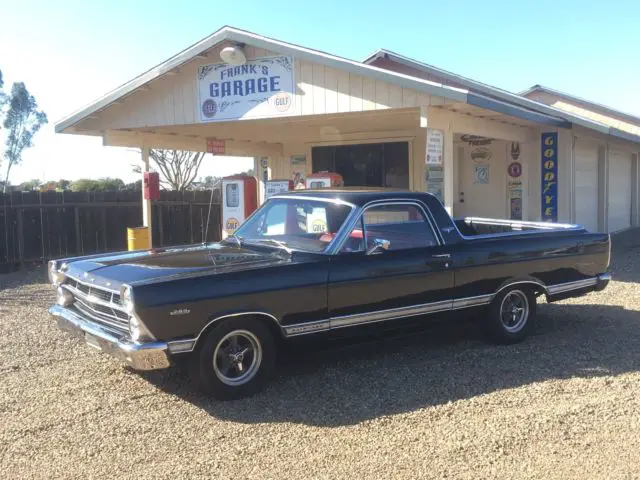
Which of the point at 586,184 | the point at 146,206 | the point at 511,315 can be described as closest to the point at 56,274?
the point at 511,315

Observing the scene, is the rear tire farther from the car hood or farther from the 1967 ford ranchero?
the car hood

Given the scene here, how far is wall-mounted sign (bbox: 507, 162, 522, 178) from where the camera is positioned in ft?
45.6

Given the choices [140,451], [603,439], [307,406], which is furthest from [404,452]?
[140,451]

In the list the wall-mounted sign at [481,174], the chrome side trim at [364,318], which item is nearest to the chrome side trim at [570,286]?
the chrome side trim at [364,318]

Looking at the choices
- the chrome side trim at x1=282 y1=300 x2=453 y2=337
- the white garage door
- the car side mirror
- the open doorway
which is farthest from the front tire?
the white garage door

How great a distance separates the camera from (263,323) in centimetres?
483

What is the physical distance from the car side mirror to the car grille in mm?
2072

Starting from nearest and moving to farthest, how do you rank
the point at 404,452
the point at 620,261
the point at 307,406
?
the point at 404,452, the point at 307,406, the point at 620,261

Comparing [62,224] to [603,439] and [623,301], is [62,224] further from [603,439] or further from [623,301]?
[603,439]

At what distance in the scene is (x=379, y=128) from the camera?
1381 centimetres

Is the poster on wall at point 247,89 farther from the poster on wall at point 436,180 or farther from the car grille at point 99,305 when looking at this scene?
the car grille at point 99,305

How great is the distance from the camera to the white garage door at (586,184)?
1443 cm

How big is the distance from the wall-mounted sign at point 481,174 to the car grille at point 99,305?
440 inches

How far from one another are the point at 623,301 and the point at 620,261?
4130 millimetres
